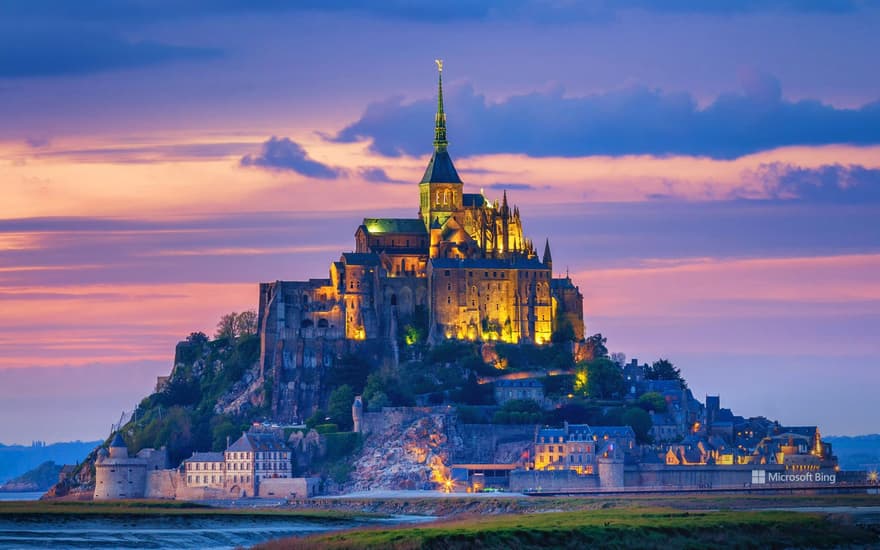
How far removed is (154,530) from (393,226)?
73.7 m

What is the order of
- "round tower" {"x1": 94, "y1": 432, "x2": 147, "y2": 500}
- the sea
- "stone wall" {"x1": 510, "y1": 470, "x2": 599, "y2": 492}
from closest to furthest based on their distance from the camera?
the sea < "stone wall" {"x1": 510, "y1": 470, "x2": 599, "y2": 492} < "round tower" {"x1": 94, "y1": 432, "x2": 147, "y2": 500}

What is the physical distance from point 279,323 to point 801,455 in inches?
1666

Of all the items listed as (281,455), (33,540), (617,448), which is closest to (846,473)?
(617,448)

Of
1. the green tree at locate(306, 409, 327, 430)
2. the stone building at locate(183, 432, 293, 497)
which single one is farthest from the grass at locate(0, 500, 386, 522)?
the green tree at locate(306, 409, 327, 430)

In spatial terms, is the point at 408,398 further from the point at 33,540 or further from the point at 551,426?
the point at 33,540

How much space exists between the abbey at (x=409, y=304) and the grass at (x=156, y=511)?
2974cm

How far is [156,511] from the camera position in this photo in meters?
122

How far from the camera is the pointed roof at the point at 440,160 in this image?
180000 millimetres

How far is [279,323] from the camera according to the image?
16875cm

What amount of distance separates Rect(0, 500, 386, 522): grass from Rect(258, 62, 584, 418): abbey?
29.7 metres

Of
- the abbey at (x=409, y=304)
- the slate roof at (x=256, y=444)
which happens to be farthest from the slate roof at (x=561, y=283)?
the slate roof at (x=256, y=444)

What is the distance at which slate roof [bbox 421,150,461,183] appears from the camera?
179875 millimetres

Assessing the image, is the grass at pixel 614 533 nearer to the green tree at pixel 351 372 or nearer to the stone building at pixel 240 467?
the stone building at pixel 240 467

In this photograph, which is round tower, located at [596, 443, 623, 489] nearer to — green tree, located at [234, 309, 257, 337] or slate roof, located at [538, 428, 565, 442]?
slate roof, located at [538, 428, 565, 442]
